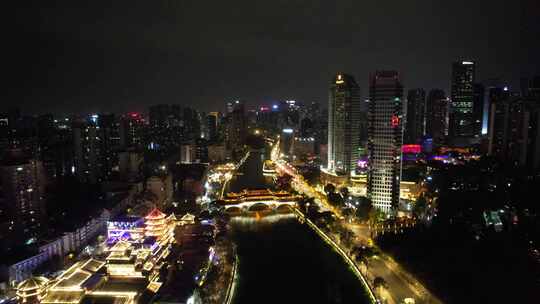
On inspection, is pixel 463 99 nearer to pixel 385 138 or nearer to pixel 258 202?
pixel 385 138

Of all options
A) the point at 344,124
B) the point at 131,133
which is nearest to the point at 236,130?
the point at 131,133

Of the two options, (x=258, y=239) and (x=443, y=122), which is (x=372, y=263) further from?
(x=443, y=122)

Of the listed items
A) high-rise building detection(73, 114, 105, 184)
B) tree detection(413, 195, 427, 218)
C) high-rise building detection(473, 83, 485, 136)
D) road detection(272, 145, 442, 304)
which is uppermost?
high-rise building detection(473, 83, 485, 136)

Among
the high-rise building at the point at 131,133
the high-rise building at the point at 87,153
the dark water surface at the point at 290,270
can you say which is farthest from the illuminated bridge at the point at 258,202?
the high-rise building at the point at 131,133

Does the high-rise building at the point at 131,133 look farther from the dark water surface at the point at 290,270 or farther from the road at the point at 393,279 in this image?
the road at the point at 393,279

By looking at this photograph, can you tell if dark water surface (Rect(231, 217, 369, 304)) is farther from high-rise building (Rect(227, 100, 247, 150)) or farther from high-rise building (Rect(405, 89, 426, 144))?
high-rise building (Rect(227, 100, 247, 150))

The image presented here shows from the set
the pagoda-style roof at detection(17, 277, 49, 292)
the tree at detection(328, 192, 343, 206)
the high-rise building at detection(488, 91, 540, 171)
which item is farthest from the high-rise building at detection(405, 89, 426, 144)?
the pagoda-style roof at detection(17, 277, 49, 292)
